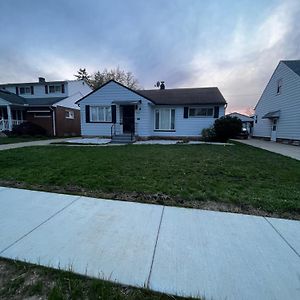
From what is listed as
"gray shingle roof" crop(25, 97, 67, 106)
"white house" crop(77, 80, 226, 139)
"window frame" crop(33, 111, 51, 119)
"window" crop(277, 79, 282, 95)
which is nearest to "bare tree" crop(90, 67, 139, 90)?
"gray shingle roof" crop(25, 97, 67, 106)

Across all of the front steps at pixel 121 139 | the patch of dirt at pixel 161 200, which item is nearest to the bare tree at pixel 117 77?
the front steps at pixel 121 139

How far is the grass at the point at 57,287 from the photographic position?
1.65 metres

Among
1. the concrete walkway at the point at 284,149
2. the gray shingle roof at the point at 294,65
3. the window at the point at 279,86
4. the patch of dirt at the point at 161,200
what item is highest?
the gray shingle roof at the point at 294,65

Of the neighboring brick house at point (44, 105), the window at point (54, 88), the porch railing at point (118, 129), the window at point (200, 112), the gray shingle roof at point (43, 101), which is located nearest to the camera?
the porch railing at point (118, 129)

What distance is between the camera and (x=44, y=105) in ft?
66.9

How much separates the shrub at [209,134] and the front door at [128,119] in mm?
6054

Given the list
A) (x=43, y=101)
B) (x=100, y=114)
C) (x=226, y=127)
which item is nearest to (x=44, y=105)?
(x=43, y=101)

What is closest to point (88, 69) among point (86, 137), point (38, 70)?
point (38, 70)

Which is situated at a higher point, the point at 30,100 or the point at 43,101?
the point at 30,100

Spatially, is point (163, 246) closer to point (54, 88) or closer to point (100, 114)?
point (100, 114)

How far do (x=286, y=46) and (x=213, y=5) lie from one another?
8.99 meters

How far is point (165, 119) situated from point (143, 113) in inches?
95.3

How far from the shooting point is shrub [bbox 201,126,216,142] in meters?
15.9

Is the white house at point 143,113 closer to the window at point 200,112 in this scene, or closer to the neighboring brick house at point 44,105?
the window at point 200,112
